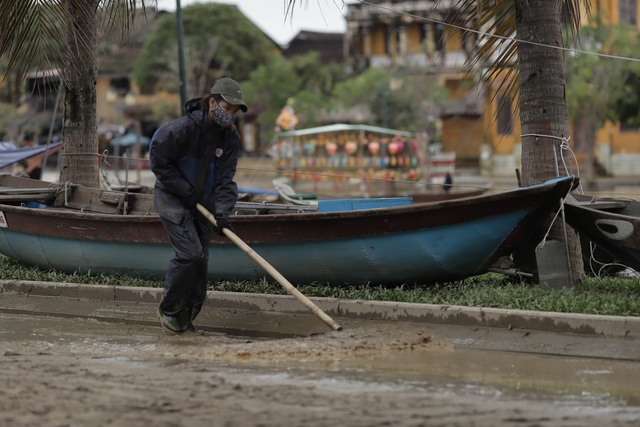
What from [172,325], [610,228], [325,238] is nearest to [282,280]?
[172,325]

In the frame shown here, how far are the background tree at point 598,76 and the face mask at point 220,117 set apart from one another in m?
32.7

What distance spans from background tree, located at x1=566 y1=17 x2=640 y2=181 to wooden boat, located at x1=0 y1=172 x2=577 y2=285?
31.1 metres

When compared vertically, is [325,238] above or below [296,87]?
below

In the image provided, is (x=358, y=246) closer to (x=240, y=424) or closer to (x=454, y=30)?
(x=454, y=30)

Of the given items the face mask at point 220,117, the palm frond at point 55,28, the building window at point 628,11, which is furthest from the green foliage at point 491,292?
the building window at point 628,11

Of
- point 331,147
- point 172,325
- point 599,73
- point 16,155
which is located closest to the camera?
point 172,325

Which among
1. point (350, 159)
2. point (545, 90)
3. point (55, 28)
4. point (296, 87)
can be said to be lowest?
point (350, 159)

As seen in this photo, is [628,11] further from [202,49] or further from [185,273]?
[185,273]

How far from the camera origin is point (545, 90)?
355 inches

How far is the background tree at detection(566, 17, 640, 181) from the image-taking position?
39.5 meters

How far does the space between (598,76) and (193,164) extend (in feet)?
113

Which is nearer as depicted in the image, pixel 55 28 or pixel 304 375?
pixel 304 375

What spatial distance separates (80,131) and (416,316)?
544 cm

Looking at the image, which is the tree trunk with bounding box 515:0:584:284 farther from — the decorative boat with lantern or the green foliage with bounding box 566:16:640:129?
the green foliage with bounding box 566:16:640:129
